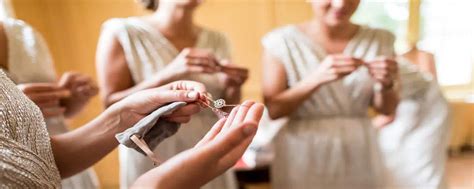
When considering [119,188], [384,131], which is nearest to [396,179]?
[384,131]

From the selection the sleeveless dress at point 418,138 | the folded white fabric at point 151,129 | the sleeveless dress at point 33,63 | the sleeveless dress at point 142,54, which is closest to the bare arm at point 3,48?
the sleeveless dress at point 33,63

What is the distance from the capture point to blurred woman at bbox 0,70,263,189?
0.72 feet

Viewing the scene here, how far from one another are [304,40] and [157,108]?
0.77ft

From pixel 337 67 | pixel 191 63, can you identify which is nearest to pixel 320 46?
pixel 337 67

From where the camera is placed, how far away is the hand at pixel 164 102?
28cm

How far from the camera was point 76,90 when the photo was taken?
0.49 m

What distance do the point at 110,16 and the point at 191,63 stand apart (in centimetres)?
13

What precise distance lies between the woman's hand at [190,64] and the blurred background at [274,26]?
0.20ft

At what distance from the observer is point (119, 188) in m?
0.46

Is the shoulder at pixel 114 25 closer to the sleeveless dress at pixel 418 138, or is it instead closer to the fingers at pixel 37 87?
the fingers at pixel 37 87

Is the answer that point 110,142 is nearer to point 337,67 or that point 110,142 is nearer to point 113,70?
point 113,70

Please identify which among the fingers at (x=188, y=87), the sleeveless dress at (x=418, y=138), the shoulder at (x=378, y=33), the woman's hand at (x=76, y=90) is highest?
the shoulder at (x=378, y=33)

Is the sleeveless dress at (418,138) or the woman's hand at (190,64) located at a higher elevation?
the woman's hand at (190,64)

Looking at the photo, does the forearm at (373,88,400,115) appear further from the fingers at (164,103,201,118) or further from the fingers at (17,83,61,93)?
the fingers at (17,83,61,93)
